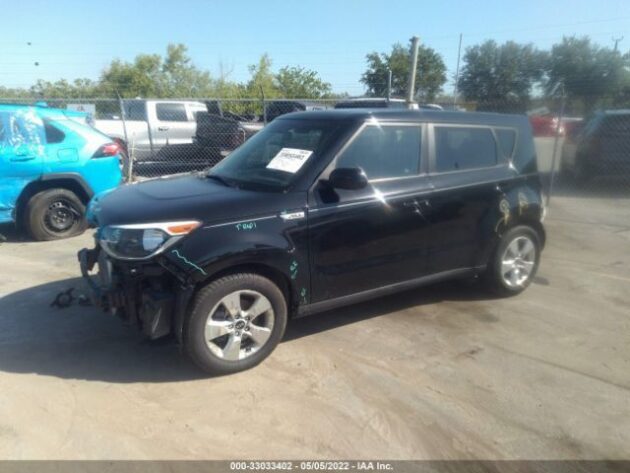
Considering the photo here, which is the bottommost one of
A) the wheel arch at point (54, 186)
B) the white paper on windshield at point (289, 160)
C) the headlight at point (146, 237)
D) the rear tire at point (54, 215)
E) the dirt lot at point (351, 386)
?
the dirt lot at point (351, 386)

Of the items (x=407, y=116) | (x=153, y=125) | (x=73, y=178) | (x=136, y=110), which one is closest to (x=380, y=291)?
(x=407, y=116)

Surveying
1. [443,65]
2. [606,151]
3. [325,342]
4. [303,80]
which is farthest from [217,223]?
[443,65]

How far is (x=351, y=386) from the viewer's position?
3.35 m

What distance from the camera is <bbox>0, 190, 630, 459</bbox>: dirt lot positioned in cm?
279

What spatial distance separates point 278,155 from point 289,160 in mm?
185

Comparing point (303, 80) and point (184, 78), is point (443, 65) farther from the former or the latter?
point (184, 78)

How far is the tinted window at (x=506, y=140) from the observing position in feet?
15.6

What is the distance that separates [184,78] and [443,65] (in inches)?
1018

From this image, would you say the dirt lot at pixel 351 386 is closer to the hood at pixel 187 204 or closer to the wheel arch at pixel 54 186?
the hood at pixel 187 204

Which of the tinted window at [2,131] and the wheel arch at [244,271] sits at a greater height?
the tinted window at [2,131]

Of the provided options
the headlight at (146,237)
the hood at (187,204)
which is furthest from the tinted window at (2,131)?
the headlight at (146,237)

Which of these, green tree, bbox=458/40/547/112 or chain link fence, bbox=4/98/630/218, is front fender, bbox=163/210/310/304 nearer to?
chain link fence, bbox=4/98/630/218

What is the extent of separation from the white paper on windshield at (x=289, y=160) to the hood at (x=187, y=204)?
31 cm

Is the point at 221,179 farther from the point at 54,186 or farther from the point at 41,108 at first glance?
the point at 41,108
